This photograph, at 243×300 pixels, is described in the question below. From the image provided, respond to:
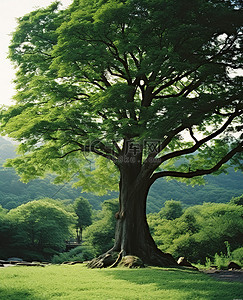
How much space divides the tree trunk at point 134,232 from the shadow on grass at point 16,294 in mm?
5093

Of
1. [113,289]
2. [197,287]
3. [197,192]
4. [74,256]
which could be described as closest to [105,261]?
[113,289]

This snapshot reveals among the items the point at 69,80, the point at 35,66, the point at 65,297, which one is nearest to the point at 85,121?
the point at 69,80

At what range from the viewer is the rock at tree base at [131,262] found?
29.4 feet

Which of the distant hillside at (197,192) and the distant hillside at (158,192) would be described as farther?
the distant hillside at (197,192)

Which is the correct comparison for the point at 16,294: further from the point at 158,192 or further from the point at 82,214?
the point at 158,192

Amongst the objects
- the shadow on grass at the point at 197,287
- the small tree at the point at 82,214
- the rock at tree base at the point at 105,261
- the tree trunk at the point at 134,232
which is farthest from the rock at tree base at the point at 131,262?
the small tree at the point at 82,214

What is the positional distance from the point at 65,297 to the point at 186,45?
6.51 metres

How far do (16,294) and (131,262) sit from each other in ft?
15.7

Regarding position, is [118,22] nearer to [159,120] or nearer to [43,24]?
[159,120]

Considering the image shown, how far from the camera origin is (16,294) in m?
4.91

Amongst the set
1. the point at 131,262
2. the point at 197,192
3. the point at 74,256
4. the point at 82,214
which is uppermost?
the point at 197,192

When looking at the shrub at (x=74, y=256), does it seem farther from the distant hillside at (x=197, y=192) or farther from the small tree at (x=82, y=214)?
the distant hillside at (x=197, y=192)

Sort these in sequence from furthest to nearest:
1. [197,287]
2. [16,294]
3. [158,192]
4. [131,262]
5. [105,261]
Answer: [158,192] → [105,261] → [131,262] → [197,287] → [16,294]

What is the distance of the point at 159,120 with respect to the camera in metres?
7.49
